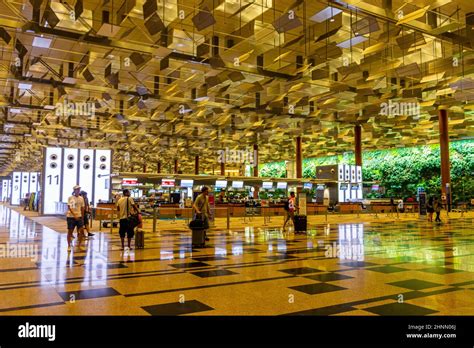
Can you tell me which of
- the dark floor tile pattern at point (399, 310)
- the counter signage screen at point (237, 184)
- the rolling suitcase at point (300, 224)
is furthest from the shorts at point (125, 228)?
the counter signage screen at point (237, 184)

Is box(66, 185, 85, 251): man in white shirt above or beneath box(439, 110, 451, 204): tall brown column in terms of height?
beneath

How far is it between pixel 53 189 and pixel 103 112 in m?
5.43

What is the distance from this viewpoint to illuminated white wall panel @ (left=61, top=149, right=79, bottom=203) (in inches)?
952

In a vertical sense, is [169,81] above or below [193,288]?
above

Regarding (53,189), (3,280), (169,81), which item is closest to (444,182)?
(169,81)

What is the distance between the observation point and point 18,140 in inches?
1313

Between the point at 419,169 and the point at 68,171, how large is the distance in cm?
3294

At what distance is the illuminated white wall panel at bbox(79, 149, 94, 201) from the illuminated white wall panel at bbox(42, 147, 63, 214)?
1.19 meters

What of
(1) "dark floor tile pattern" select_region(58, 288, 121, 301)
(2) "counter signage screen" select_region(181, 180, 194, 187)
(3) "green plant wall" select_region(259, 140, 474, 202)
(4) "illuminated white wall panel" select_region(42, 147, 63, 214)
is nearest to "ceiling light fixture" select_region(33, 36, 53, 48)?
(1) "dark floor tile pattern" select_region(58, 288, 121, 301)

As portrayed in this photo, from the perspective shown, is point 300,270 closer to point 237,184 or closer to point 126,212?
point 126,212

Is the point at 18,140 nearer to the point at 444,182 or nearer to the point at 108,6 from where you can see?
the point at 108,6

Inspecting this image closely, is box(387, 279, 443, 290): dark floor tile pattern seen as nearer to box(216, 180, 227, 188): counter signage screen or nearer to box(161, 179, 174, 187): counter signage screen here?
box(161, 179, 174, 187): counter signage screen
